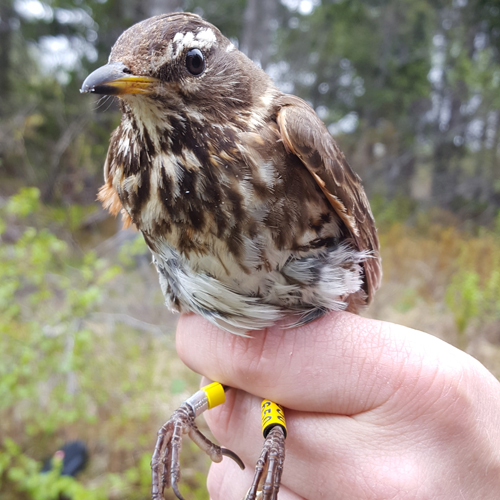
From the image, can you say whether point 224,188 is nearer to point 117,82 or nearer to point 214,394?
point 117,82

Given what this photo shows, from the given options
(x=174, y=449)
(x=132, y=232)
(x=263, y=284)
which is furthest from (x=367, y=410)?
(x=132, y=232)

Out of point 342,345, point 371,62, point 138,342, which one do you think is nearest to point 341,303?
point 342,345

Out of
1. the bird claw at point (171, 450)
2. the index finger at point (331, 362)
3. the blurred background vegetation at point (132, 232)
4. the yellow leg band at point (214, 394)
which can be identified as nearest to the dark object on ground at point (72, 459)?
the blurred background vegetation at point (132, 232)

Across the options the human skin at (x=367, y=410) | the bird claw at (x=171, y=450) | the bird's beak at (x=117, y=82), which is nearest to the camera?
the bird's beak at (x=117, y=82)

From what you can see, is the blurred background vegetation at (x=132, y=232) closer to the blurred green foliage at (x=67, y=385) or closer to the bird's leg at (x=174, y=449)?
the blurred green foliage at (x=67, y=385)

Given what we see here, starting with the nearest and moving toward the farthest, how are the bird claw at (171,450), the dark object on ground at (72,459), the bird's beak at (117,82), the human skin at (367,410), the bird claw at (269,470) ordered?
1. the bird's beak at (117,82)
2. the human skin at (367,410)
3. the bird claw at (269,470)
4. the bird claw at (171,450)
5. the dark object on ground at (72,459)

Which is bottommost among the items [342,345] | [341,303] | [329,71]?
[342,345]

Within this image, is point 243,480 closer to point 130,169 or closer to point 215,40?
point 130,169
